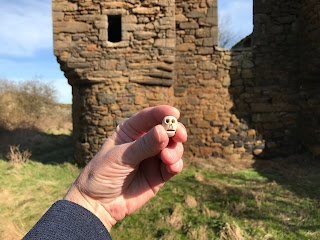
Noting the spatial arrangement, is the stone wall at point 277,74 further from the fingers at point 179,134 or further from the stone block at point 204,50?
the fingers at point 179,134

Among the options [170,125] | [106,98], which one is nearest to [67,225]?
[170,125]

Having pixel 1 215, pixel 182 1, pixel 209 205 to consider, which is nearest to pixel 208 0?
pixel 182 1

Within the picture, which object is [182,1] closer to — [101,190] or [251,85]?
[251,85]

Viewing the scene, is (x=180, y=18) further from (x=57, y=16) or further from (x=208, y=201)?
(x=208, y=201)

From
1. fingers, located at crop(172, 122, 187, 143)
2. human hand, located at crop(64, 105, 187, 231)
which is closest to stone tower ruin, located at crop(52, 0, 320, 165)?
human hand, located at crop(64, 105, 187, 231)

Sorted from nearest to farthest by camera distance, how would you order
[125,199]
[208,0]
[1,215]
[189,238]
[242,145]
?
1. [125,199]
2. [189,238]
3. [1,215]
4. [208,0]
5. [242,145]

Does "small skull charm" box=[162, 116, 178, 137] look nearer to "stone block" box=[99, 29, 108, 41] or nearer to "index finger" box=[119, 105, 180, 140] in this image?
"index finger" box=[119, 105, 180, 140]

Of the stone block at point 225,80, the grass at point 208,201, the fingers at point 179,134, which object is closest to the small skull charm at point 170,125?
the fingers at point 179,134
